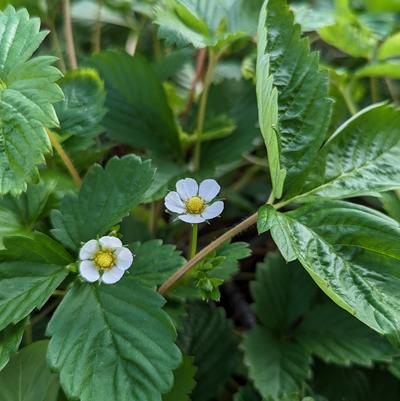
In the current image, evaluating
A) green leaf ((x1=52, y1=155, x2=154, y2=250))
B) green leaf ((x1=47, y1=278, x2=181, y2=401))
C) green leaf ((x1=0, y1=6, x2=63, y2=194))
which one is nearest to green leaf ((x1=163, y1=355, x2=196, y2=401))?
green leaf ((x1=47, y1=278, x2=181, y2=401))

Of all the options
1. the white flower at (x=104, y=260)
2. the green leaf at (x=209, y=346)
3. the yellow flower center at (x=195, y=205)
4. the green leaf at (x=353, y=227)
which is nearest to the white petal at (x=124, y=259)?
the white flower at (x=104, y=260)

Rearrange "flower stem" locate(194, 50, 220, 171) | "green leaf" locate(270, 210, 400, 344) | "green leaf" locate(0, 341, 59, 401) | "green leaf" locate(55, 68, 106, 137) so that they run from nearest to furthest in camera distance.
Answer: "green leaf" locate(270, 210, 400, 344) < "green leaf" locate(0, 341, 59, 401) < "green leaf" locate(55, 68, 106, 137) < "flower stem" locate(194, 50, 220, 171)

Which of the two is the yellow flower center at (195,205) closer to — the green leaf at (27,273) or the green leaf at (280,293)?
the green leaf at (27,273)

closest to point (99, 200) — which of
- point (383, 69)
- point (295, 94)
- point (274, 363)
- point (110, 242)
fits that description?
point (110, 242)

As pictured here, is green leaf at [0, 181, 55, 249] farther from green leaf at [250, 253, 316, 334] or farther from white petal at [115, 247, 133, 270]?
green leaf at [250, 253, 316, 334]

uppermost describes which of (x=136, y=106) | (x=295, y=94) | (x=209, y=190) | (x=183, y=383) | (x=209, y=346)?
(x=295, y=94)

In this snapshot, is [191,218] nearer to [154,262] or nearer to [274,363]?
[154,262]
